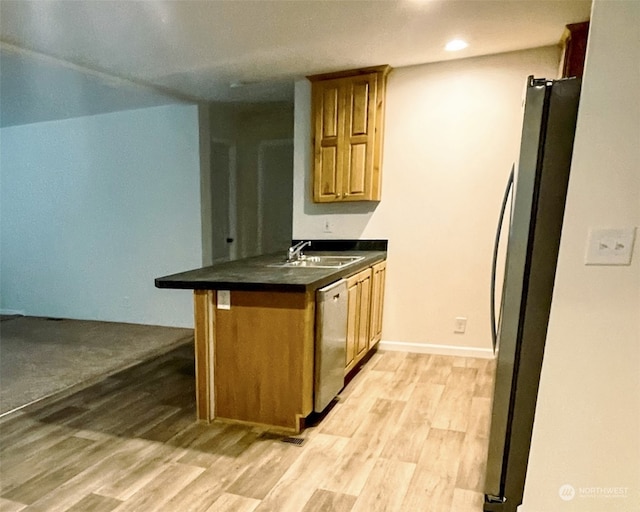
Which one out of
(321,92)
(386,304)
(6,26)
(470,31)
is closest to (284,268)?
(386,304)

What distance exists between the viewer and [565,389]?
1.57 meters

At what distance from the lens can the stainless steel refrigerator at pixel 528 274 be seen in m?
1.50

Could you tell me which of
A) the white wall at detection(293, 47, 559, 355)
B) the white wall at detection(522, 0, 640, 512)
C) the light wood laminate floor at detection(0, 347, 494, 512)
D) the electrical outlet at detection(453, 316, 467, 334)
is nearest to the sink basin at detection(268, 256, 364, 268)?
the white wall at detection(293, 47, 559, 355)

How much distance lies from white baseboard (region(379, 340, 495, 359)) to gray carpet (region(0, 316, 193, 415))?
2033 mm

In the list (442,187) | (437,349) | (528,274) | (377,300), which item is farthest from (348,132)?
(528,274)

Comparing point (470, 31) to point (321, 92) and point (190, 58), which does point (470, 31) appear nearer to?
point (321, 92)

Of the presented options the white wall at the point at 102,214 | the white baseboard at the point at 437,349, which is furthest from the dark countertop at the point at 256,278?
the white wall at the point at 102,214

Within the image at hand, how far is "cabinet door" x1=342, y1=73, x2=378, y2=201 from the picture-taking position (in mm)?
3473

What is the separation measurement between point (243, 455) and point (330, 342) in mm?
775

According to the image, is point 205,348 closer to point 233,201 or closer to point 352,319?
point 352,319

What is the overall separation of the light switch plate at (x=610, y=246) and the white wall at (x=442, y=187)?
1.98 meters

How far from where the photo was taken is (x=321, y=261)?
3.33m

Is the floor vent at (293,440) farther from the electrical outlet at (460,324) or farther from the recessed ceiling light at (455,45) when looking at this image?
the recessed ceiling light at (455,45)
